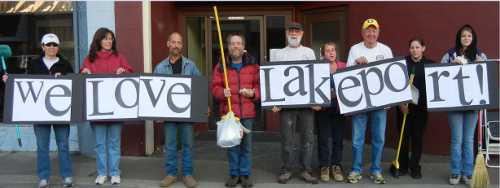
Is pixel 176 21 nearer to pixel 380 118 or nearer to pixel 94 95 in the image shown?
pixel 94 95

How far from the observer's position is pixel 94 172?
661 cm

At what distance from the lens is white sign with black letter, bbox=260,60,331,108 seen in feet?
19.1

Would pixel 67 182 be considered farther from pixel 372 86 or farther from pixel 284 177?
pixel 372 86

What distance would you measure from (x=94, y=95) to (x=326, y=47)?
2.57 m

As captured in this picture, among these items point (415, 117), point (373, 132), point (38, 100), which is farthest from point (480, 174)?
point (38, 100)

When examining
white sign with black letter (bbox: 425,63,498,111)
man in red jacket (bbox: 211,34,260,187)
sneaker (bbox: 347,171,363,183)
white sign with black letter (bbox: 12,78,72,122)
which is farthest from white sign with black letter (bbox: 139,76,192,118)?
white sign with black letter (bbox: 425,63,498,111)

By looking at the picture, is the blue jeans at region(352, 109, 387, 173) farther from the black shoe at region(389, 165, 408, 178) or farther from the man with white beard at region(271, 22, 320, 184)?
the man with white beard at region(271, 22, 320, 184)

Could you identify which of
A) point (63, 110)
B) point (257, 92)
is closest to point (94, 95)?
point (63, 110)

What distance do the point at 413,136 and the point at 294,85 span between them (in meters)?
1.54

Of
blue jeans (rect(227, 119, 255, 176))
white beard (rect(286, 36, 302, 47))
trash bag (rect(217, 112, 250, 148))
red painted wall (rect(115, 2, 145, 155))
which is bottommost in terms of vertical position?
blue jeans (rect(227, 119, 255, 176))

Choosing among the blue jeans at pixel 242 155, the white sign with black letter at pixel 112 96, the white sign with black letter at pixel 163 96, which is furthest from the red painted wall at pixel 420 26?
the blue jeans at pixel 242 155

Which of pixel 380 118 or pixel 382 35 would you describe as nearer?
pixel 380 118

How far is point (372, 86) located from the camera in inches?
230

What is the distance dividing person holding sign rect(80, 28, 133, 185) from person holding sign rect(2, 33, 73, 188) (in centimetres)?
28
